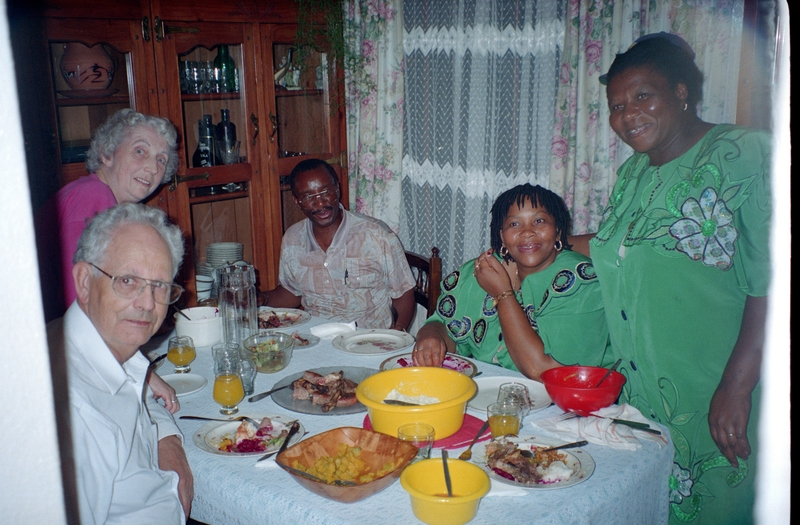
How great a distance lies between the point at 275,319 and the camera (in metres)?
2.38

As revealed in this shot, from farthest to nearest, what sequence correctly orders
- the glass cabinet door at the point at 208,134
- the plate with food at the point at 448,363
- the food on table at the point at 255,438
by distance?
the glass cabinet door at the point at 208,134
the plate with food at the point at 448,363
the food on table at the point at 255,438

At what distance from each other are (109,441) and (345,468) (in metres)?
0.46

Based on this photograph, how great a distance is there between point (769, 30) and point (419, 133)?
193cm

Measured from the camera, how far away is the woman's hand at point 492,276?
1.95 m

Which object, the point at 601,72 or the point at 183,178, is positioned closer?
the point at 601,72

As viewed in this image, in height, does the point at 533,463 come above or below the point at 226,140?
below

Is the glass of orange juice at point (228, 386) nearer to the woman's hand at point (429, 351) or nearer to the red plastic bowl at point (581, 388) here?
the woman's hand at point (429, 351)

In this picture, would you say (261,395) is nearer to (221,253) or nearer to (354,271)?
(354,271)

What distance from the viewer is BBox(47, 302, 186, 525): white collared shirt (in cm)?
117

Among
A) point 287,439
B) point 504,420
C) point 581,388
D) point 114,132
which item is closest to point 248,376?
Result: point 287,439

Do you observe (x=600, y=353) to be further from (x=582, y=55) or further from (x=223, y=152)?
(x=223, y=152)

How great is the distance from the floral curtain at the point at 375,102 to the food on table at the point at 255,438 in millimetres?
2168

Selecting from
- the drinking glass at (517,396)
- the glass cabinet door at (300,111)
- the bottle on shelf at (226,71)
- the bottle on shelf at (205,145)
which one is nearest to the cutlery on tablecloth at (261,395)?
the drinking glass at (517,396)

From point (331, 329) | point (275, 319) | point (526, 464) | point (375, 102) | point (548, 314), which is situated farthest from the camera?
point (375, 102)
